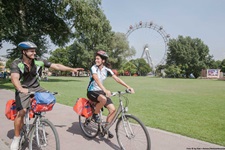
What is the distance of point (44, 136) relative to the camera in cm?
331

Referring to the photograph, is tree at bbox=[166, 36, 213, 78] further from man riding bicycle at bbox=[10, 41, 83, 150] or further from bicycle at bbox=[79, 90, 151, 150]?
man riding bicycle at bbox=[10, 41, 83, 150]

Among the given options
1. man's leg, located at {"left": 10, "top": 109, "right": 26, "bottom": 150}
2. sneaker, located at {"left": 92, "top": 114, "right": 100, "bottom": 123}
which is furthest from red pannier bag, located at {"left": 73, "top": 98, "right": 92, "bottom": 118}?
man's leg, located at {"left": 10, "top": 109, "right": 26, "bottom": 150}

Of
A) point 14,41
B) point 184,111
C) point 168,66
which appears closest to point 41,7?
point 14,41

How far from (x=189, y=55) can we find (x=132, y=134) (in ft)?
217

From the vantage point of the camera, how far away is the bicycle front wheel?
3234mm

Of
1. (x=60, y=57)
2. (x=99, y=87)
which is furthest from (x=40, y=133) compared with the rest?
(x=60, y=57)

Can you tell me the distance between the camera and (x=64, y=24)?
21969mm

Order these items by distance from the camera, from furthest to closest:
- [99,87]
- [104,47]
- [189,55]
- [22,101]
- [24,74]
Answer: [189,55] < [104,47] < [99,87] < [24,74] < [22,101]

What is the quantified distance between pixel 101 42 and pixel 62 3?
112ft

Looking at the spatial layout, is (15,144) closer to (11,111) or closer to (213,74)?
(11,111)

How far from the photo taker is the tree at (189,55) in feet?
213

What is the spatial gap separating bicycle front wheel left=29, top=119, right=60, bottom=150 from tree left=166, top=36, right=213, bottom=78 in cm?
6609

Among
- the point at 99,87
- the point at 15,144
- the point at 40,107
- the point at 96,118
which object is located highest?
the point at 99,87

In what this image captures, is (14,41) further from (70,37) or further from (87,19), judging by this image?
(87,19)
